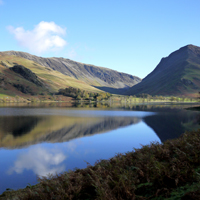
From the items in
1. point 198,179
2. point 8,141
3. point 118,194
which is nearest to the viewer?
point 118,194

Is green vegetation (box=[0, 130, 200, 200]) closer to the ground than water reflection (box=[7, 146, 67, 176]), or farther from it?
farther from it

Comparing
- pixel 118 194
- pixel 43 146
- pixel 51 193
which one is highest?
pixel 118 194

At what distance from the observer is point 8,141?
1172 inches

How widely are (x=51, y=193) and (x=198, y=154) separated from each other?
346 inches

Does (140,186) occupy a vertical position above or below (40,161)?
above

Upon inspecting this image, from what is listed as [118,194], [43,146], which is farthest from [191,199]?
[43,146]

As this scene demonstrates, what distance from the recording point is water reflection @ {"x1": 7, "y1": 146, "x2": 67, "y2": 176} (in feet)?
61.8

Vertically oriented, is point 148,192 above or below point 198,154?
below

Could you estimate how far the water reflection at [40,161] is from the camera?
18.8 m

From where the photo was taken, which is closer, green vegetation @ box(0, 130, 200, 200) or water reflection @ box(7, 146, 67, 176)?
green vegetation @ box(0, 130, 200, 200)

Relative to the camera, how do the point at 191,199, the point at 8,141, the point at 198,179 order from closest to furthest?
the point at 191,199
the point at 198,179
the point at 8,141

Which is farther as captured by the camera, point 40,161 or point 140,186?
point 40,161

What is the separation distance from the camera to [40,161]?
21.7 metres

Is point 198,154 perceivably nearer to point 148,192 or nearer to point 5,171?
point 148,192
